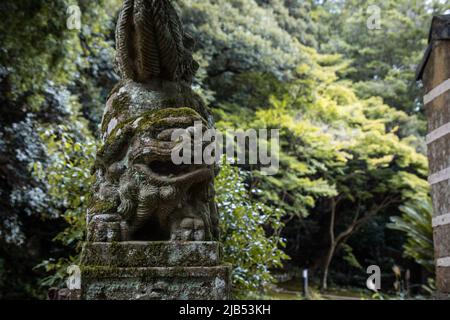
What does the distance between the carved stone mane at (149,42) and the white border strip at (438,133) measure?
7.96 ft

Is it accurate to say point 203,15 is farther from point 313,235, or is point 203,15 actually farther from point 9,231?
point 313,235

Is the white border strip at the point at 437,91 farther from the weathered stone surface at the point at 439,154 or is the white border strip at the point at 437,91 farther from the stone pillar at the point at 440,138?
the weathered stone surface at the point at 439,154

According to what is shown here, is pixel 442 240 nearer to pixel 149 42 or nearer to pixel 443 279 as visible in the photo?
pixel 443 279

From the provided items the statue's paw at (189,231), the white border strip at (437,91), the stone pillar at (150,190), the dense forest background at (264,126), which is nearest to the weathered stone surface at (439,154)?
the white border strip at (437,91)

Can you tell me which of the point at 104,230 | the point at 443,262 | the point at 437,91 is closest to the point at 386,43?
the point at 437,91

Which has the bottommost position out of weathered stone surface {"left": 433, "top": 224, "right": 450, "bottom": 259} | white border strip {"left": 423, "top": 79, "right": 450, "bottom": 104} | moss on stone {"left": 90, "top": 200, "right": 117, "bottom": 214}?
weathered stone surface {"left": 433, "top": 224, "right": 450, "bottom": 259}

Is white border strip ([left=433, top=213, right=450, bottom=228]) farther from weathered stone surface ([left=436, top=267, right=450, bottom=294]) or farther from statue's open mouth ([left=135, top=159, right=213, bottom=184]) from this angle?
statue's open mouth ([left=135, top=159, right=213, bottom=184])

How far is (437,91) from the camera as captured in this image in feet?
12.5

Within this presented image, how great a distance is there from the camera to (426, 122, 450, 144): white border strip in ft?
12.0

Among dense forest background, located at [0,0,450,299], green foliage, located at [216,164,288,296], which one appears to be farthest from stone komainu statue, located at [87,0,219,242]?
green foliage, located at [216,164,288,296]

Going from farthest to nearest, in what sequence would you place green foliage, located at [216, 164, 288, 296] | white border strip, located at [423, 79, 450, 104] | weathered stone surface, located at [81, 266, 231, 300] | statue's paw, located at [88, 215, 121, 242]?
green foliage, located at [216, 164, 288, 296] → white border strip, located at [423, 79, 450, 104] → statue's paw, located at [88, 215, 121, 242] → weathered stone surface, located at [81, 266, 231, 300]

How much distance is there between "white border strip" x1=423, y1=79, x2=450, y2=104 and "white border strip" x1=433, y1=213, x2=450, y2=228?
1064 mm
